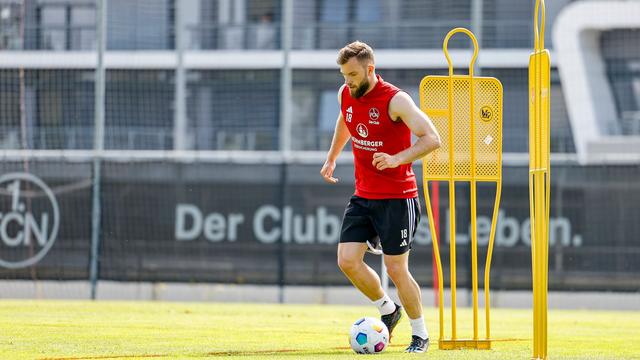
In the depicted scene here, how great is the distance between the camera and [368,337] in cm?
718

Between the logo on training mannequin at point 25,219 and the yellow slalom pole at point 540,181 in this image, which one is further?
the logo on training mannequin at point 25,219

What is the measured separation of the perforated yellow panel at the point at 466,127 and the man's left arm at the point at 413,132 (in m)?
0.61

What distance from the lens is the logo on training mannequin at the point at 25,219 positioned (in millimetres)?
15523

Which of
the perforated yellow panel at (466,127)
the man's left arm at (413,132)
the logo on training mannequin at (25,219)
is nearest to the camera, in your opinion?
the man's left arm at (413,132)

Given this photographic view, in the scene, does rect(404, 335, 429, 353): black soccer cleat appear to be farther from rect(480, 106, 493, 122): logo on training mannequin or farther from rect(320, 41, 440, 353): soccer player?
rect(480, 106, 493, 122): logo on training mannequin

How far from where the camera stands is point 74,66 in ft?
55.2

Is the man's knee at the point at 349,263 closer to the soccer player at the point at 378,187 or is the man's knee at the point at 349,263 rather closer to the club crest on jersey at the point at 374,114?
the soccer player at the point at 378,187

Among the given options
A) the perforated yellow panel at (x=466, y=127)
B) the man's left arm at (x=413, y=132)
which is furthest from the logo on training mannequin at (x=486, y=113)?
the man's left arm at (x=413, y=132)

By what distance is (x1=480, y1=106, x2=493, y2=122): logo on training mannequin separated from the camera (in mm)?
7898

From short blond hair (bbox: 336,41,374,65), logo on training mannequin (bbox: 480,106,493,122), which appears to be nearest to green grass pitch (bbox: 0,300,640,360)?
logo on training mannequin (bbox: 480,106,493,122)

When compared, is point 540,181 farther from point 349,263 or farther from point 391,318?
point 391,318

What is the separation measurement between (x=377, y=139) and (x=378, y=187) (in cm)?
32

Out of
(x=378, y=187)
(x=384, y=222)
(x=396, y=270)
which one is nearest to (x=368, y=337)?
(x=396, y=270)

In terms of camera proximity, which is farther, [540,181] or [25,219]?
[25,219]
